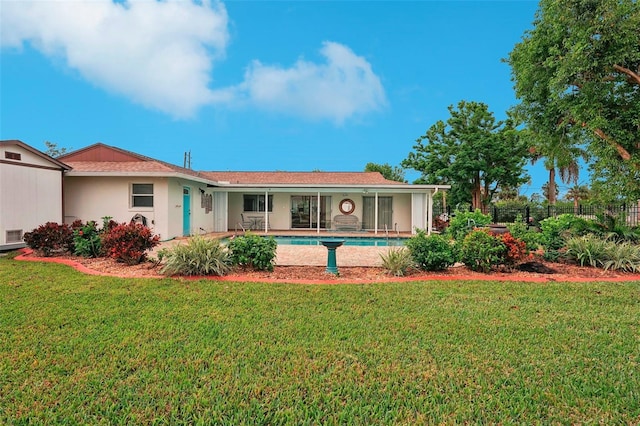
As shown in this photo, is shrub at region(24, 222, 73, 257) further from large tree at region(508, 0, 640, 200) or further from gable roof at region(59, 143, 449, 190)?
large tree at region(508, 0, 640, 200)

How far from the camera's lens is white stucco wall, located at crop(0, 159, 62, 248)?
1039 cm

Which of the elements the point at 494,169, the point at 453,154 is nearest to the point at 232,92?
the point at 453,154

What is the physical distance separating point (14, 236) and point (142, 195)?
4.21 m

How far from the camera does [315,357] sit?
341 cm

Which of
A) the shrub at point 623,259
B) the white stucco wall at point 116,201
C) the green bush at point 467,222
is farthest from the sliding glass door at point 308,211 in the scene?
the shrub at point 623,259

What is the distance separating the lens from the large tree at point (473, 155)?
80.5 ft

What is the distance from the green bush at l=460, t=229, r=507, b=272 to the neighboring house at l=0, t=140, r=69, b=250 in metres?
12.9

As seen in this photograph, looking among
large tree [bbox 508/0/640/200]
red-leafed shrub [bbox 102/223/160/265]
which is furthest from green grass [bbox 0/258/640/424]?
large tree [bbox 508/0/640/200]

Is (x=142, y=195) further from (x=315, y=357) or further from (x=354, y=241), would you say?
(x=315, y=357)

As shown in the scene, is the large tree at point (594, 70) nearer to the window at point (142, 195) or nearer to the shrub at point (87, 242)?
the shrub at point (87, 242)

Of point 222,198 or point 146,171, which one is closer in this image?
point 146,171

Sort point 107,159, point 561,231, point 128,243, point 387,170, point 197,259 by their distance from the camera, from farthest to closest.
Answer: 1. point 387,170
2. point 107,159
3. point 561,231
4. point 128,243
5. point 197,259

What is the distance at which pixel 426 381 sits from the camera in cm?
299

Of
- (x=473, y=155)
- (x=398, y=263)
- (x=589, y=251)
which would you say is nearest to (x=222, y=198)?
(x=398, y=263)
